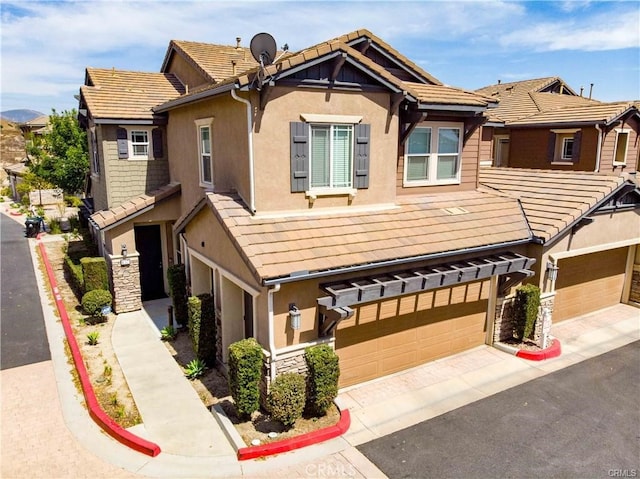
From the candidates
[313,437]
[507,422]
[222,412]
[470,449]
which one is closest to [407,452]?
[470,449]

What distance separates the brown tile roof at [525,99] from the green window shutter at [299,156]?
44.8ft

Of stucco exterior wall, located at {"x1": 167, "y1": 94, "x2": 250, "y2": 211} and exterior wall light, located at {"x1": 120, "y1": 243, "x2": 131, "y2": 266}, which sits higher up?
stucco exterior wall, located at {"x1": 167, "y1": 94, "x2": 250, "y2": 211}

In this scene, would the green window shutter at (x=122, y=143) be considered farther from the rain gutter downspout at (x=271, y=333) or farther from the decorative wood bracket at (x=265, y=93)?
the rain gutter downspout at (x=271, y=333)

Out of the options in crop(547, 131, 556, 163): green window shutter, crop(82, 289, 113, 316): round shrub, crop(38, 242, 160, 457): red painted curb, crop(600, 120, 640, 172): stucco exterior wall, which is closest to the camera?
crop(38, 242, 160, 457): red painted curb

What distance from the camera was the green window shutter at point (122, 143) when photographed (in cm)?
1617

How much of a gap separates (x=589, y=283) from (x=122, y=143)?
1713 cm

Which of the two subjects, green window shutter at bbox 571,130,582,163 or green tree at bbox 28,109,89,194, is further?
green tree at bbox 28,109,89,194

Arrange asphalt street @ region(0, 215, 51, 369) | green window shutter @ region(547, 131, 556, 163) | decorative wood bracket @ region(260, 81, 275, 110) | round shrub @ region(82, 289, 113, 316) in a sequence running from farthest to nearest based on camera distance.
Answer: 1. green window shutter @ region(547, 131, 556, 163)
2. round shrub @ region(82, 289, 113, 316)
3. asphalt street @ region(0, 215, 51, 369)
4. decorative wood bracket @ region(260, 81, 275, 110)

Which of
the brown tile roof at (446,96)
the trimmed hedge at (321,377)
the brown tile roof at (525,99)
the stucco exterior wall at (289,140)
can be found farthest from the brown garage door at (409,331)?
the brown tile roof at (525,99)

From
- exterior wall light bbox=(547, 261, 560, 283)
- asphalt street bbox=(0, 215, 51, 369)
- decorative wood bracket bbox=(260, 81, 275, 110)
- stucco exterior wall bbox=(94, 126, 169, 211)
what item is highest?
decorative wood bracket bbox=(260, 81, 275, 110)

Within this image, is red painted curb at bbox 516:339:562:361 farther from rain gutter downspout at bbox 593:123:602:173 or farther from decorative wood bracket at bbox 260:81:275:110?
rain gutter downspout at bbox 593:123:602:173

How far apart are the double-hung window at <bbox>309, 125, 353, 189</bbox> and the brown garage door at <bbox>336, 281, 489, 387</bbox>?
3.32 meters

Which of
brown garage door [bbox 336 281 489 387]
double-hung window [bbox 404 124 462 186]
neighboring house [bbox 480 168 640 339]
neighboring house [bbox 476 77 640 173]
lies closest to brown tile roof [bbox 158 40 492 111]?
double-hung window [bbox 404 124 462 186]

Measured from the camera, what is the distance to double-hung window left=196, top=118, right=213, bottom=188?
1331cm
